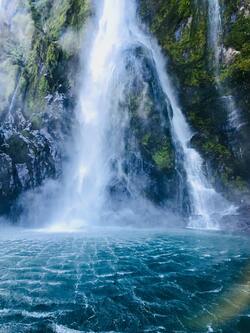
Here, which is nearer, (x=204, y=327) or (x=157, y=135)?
(x=204, y=327)

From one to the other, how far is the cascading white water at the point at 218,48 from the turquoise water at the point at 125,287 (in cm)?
1009

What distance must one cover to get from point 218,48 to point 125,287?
58.7 ft

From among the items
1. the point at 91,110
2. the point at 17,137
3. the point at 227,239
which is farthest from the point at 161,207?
the point at 17,137

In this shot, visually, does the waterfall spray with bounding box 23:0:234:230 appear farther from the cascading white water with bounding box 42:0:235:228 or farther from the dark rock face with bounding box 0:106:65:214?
the dark rock face with bounding box 0:106:65:214

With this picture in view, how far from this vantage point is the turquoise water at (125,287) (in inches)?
237

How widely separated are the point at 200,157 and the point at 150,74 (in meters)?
6.44

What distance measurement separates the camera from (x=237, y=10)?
20.3 m

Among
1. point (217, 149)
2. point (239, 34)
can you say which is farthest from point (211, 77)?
point (217, 149)

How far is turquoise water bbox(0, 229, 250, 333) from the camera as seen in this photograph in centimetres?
602

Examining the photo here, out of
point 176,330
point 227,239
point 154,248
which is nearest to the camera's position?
point 176,330

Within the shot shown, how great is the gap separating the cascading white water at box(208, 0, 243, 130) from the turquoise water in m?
10.1

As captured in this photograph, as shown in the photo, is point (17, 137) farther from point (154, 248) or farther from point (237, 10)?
point (237, 10)

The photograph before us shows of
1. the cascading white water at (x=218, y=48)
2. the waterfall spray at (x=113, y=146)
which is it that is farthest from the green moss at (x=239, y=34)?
the waterfall spray at (x=113, y=146)

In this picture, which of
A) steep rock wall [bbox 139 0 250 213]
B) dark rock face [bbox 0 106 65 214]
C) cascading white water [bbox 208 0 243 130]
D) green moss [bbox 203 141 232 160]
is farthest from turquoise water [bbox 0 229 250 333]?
cascading white water [bbox 208 0 243 130]
